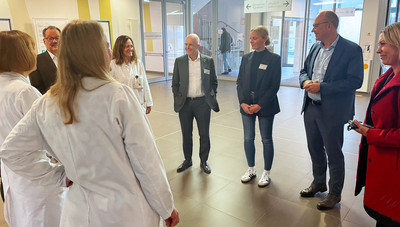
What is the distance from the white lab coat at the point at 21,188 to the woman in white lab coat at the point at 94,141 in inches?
18.0

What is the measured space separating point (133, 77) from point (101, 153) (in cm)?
235

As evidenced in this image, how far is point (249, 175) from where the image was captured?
10.9ft

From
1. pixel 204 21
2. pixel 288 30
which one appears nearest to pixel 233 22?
pixel 204 21

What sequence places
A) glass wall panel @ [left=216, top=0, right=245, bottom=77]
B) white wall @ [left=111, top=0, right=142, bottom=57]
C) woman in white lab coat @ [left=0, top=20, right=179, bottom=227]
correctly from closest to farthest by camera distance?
woman in white lab coat @ [left=0, top=20, right=179, bottom=227] → white wall @ [left=111, top=0, right=142, bottom=57] → glass wall panel @ [left=216, top=0, right=245, bottom=77]

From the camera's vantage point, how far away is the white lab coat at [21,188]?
162cm

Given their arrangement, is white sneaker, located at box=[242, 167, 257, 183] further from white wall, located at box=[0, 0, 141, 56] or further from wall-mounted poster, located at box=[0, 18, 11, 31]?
white wall, located at box=[0, 0, 141, 56]

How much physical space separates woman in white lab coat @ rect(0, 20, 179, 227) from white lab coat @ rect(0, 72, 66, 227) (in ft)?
1.50

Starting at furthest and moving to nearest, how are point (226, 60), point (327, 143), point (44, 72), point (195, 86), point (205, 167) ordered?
point (226, 60) < point (205, 167) < point (195, 86) < point (44, 72) < point (327, 143)

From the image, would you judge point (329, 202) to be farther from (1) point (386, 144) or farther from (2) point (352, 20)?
(2) point (352, 20)

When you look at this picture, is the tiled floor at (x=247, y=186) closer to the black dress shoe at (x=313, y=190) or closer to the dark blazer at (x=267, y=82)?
the black dress shoe at (x=313, y=190)

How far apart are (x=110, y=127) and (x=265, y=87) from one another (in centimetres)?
220

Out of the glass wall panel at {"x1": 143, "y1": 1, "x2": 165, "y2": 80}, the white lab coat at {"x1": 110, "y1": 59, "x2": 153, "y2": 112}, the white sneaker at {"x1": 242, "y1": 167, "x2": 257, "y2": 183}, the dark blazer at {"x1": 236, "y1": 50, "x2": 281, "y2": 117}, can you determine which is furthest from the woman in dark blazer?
the glass wall panel at {"x1": 143, "y1": 1, "x2": 165, "y2": 80}

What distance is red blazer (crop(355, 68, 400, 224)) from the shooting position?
1666 mm

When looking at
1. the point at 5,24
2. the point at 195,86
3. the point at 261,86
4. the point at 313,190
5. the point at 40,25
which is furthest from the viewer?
the point at 40,25
